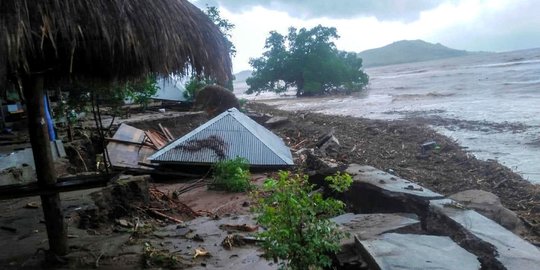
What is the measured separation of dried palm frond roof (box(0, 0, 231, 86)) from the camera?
2633 mm

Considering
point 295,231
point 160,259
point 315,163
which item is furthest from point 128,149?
point 295,231

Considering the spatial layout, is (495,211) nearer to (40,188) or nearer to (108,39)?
(108,39)

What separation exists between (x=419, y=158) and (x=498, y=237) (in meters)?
5.36

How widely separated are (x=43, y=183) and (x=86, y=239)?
3.27 feet

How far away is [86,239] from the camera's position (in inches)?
169

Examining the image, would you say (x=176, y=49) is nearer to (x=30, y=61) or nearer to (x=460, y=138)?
(x=30, y=61)

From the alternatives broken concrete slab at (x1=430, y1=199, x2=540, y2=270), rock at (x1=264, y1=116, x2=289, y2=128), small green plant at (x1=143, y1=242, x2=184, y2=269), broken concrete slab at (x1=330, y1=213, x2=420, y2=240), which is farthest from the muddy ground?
broken concrete slab at (x1=330, y1=213, x2=420, y2=240)

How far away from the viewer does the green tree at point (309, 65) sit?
29.6 m

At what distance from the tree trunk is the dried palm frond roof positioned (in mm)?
192

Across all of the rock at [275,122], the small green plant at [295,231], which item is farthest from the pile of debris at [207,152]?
the small green plant at [295,231]

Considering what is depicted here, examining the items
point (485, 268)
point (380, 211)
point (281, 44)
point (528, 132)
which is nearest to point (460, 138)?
point (528, 132)

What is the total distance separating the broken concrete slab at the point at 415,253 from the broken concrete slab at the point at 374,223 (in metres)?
0.15

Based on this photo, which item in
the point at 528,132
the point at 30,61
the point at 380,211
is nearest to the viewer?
the point at 30,61

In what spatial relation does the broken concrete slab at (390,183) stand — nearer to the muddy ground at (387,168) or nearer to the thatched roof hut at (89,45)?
the muddy ground at (387,168)
